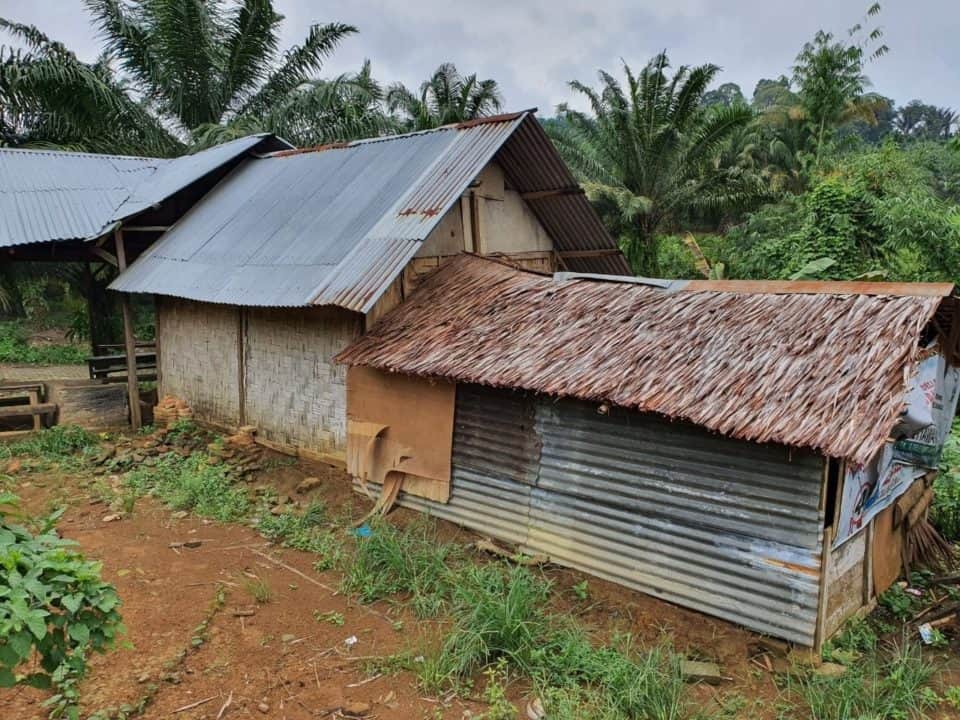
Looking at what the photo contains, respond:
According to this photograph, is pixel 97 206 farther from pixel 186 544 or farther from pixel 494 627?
pixel 494 627

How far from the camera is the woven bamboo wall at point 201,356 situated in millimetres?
9977

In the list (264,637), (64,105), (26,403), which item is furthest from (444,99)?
(264,637)

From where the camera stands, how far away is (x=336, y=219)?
8.97 m

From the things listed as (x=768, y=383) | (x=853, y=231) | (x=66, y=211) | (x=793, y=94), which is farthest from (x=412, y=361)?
(x=793, y=94)

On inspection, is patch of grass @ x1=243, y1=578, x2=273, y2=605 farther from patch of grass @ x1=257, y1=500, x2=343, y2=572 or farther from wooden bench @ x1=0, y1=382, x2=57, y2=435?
wooden bench @ x1=0, y1=382, x2=57, y2=435

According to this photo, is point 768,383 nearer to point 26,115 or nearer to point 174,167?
point 174,167

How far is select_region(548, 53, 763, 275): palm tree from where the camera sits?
1628 cm

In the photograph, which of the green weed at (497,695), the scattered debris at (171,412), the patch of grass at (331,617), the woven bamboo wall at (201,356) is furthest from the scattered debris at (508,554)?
the scattered debris at (171,412)

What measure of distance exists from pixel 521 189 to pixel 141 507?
21.5 ft

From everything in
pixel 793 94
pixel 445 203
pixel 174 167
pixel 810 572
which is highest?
pixel 793 94

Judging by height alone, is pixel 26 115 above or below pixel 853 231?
above

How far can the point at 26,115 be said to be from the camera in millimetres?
15594

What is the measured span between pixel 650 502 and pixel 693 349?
135 cm

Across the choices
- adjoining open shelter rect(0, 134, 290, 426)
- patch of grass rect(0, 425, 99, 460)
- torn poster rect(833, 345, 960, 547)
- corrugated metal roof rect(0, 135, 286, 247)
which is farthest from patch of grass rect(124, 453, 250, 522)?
torn poster rect(833, 345, 960, 547)
